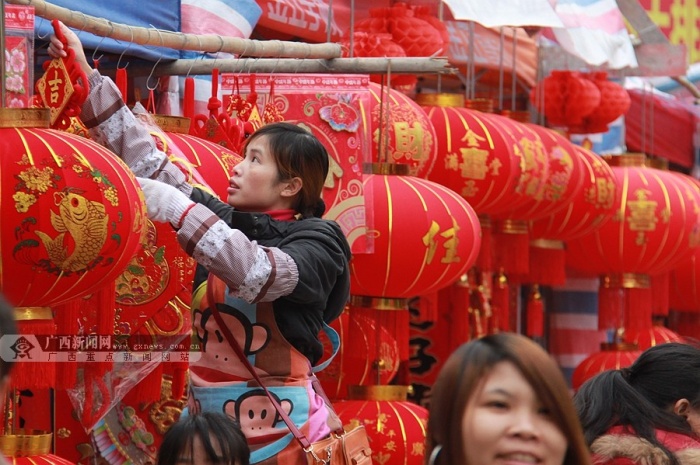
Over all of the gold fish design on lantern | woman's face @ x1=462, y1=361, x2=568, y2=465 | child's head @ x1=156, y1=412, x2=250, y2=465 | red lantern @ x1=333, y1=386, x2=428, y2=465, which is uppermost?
the gold fish design on lantern

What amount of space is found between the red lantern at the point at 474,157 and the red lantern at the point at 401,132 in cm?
37

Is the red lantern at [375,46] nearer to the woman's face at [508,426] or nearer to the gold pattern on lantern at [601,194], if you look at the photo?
the gold pattern on lantern at [601,194]

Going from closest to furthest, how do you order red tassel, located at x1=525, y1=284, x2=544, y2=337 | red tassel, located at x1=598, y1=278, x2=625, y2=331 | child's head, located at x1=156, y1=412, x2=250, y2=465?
child's head, located at x1=156, y1=412, x2=250, y2=465
red tassel, located at x1=525, y1=284, x2=544, y2=337
red tassel, located at x1=598, y1=278, x2=625, y2=331

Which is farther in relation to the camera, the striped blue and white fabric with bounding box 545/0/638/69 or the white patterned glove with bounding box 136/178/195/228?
the striped blue and white fabric with bounding box 545/0/638/69

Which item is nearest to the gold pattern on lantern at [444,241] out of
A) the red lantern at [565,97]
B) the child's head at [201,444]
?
the child's head at [201,444]

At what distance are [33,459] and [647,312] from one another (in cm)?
567

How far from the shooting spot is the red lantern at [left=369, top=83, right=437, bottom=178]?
5.99 m

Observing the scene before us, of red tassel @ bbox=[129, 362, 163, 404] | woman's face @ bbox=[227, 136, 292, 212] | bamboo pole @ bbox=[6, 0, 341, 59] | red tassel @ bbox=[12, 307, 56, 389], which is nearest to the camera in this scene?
red tassel @ bbox=[12, 307, 56, 389]

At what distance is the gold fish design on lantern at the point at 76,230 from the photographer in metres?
Answer: 3.54

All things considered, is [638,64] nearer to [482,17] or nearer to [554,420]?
[482,17]

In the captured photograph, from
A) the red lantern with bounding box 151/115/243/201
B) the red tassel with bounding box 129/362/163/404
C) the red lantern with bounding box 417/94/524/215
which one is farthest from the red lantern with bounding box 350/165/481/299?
the red tassel with bounding box 129/362/163/404

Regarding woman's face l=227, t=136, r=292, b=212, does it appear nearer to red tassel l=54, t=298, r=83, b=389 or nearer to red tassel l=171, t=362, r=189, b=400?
red tassel l=54, t=298, r=83, b=389

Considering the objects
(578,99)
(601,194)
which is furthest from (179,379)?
(578,99)

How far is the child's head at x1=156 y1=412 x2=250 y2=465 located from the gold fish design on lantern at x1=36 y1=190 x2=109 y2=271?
48cm
